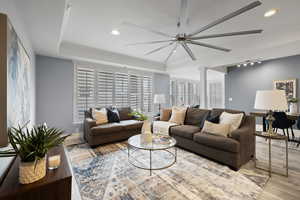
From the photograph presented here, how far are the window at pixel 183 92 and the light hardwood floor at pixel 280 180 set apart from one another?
4.43 meters

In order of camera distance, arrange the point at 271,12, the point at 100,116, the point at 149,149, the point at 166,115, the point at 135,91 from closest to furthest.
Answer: the point at 149,149
the point at 271,12
the point at 100,116
the point at 166,115
the point at 135,91

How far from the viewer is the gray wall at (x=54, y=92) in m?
3.65

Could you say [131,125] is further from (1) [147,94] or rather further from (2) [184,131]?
(1) [147,94]

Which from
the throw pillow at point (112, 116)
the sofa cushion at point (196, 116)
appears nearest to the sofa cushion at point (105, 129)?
the throw pillow at point (112, 116)

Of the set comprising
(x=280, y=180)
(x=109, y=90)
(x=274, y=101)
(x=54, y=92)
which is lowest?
(x=280, y=180)

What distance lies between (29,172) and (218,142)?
99.9 inches

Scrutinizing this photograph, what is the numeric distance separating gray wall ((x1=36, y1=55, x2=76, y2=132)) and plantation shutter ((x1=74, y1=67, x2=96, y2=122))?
170 millimetres

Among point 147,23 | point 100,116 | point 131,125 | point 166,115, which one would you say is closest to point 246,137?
point 166,115

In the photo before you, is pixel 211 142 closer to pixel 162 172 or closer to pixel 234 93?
pixel 162 172

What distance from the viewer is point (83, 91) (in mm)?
4297

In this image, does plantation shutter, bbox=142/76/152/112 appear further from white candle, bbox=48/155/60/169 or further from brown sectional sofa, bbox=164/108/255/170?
white candle, bbox=48/155/60/169

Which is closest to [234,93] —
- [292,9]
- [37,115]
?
[292,9]

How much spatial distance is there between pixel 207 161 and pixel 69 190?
7.76ft

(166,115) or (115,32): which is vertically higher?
(115,32)
